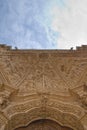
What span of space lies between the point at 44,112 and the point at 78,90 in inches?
50.1

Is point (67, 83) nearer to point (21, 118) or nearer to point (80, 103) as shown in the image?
point (80, 103)

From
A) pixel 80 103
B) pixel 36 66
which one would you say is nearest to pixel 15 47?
pixel 36 66

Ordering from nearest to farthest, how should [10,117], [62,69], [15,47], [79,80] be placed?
[10,117] → [79,80] → [62,69] → [15,47]

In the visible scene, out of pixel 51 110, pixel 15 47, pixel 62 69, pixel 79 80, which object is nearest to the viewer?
pixel 51 110

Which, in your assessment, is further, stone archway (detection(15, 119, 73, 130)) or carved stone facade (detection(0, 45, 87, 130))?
stone archway (detection(15, 119, 73, 130))

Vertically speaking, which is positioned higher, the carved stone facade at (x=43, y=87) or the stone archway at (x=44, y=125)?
the carved stone facade at (x=43, y=87)

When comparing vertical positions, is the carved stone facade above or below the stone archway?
above

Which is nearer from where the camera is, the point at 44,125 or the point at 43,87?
the point at 44,125

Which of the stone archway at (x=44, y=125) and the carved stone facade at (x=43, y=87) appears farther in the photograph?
the stone archway at (x=44, y=125)

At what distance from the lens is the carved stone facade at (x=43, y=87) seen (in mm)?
8109

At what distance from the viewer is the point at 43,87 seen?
9.12 metres

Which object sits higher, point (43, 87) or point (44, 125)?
point (43, 87)

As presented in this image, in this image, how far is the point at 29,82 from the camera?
934 cm

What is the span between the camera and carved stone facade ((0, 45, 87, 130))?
26.6 ft
